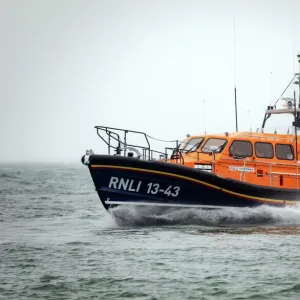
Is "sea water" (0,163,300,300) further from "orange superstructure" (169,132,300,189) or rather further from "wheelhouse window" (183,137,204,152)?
"wheelhouse window" (183,137,204,152)

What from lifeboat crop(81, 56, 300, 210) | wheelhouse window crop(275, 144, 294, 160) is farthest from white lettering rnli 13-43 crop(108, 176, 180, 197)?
wheelhouse window crop(275, 144, 294, 160)

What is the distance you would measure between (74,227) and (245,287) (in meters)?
8.06

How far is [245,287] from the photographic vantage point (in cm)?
970

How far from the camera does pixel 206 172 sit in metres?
15.9

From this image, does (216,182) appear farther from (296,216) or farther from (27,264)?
(27,264)

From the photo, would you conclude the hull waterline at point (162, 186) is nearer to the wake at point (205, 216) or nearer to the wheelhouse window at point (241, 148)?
the wake at point (205, 216)

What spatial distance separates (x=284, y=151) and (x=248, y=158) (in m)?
1.15

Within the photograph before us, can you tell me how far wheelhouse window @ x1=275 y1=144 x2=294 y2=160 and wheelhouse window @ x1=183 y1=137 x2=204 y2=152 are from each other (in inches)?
80.3


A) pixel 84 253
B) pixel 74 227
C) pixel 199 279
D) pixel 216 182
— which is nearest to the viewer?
pixel 199 279

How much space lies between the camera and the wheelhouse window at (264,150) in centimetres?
1714

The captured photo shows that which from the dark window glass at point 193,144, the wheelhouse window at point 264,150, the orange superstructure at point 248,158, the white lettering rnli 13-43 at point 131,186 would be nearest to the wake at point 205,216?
the white lettering rnli 13-43 at point 131,186

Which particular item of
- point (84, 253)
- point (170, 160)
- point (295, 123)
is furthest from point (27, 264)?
point (295, 123)

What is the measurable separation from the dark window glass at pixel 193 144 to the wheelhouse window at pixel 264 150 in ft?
4.97

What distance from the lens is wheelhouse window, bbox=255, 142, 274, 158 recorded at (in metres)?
17.1
